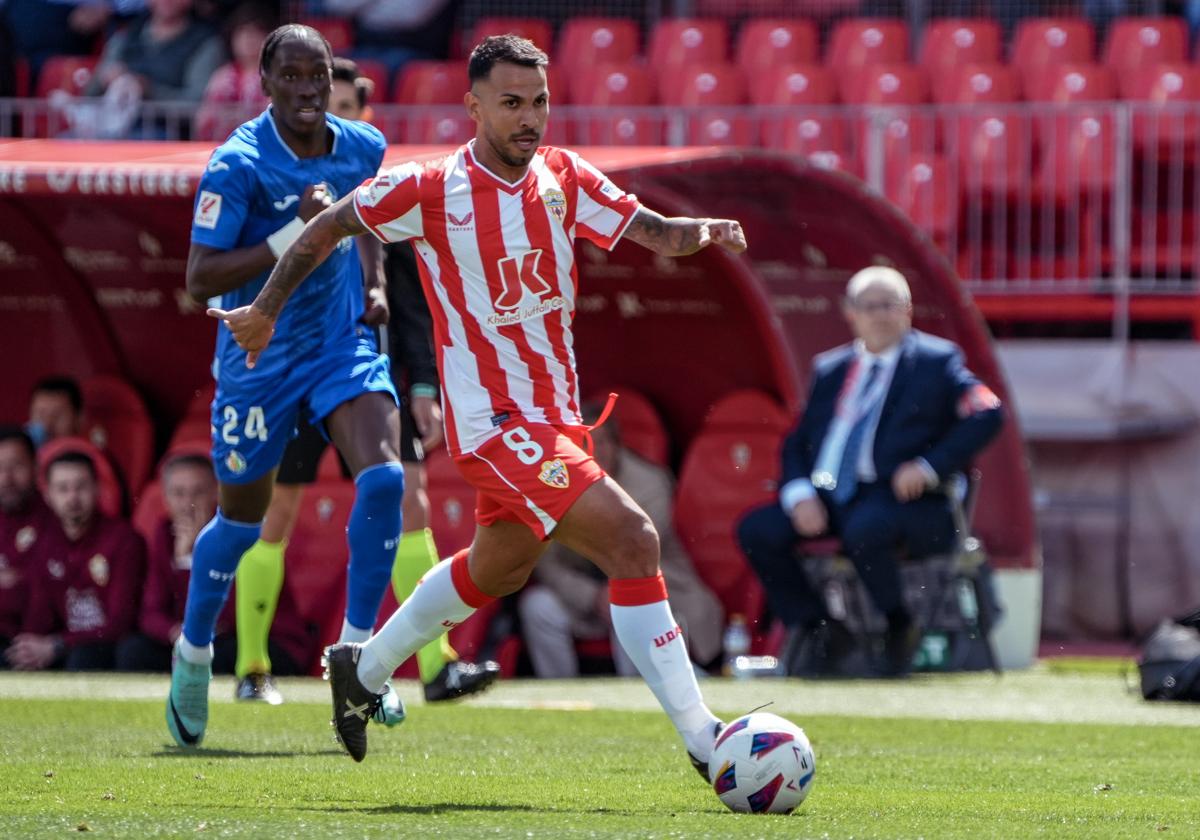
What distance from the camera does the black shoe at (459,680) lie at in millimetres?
7230

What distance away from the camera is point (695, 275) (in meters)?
11.3

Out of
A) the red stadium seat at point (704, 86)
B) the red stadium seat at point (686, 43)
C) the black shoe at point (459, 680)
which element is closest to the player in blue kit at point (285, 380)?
the black shoe at point (459, 680)

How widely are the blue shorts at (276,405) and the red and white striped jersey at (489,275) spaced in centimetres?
109

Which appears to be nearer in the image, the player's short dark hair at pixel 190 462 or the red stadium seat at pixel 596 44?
the player's short dark hair at pixel 190 462

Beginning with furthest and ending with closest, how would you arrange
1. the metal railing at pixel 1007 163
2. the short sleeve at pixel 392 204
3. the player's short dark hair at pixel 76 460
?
the metal railing at pixel 1007 163 → the player's short dark hair at pixel 76 460 → the short sleeve at pixel 392 204

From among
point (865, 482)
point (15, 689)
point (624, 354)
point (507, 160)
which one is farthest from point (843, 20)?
point (507, 160)

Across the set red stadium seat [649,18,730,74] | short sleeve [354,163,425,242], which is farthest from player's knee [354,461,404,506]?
red stadium seat [649,18,730,74]

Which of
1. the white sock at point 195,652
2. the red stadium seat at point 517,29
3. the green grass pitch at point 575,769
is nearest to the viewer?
the green grass pitch at point 575,769

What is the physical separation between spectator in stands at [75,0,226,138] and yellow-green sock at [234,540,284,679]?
22.2 ft

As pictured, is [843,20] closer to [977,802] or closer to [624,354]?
[624,354]

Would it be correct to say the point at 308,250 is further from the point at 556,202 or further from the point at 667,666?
the point at 667,666

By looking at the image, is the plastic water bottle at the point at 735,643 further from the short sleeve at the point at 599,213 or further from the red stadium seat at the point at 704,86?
the short sleeve at the point at 599,213

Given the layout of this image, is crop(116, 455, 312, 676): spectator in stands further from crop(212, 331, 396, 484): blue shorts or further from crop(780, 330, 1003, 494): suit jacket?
crop(212, 331, 396, 484): blue shorts

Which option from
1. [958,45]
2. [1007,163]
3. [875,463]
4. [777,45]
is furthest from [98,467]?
[958,45]
